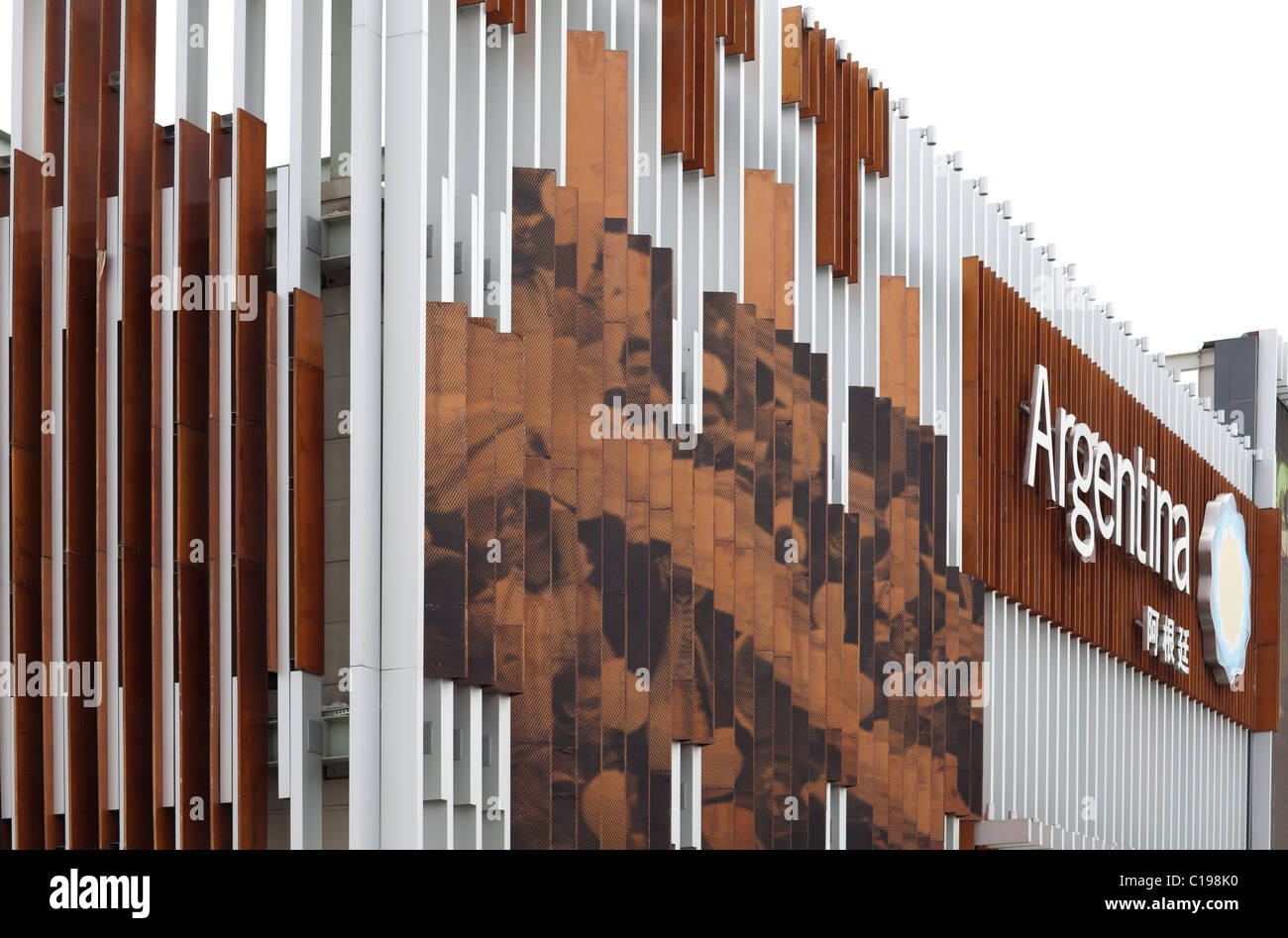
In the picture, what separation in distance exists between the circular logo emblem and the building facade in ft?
30.8

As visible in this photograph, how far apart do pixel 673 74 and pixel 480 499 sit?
14.5ft

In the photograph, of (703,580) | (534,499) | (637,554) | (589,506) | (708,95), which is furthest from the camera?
(708,95)

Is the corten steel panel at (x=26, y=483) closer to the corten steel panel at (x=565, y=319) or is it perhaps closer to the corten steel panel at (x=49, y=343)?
the corten steel panel at (x=49, y=343)

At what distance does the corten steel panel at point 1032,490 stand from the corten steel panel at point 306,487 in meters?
8.71

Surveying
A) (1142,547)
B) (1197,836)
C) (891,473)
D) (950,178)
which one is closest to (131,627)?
(891,473)

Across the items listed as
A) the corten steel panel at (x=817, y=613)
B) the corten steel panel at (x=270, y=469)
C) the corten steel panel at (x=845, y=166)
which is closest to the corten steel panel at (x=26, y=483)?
the corten steel panel at (x=270, y=469)

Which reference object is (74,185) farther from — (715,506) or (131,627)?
(715,506)

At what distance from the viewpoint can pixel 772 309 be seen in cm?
1576

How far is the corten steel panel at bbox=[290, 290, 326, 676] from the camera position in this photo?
11625 mm

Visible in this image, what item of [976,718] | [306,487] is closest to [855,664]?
[976,718]

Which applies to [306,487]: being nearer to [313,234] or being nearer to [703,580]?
[313,234]

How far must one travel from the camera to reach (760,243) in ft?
51.9

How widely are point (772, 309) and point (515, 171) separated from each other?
130 inches

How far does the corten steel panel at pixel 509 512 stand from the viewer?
12.2 meters
